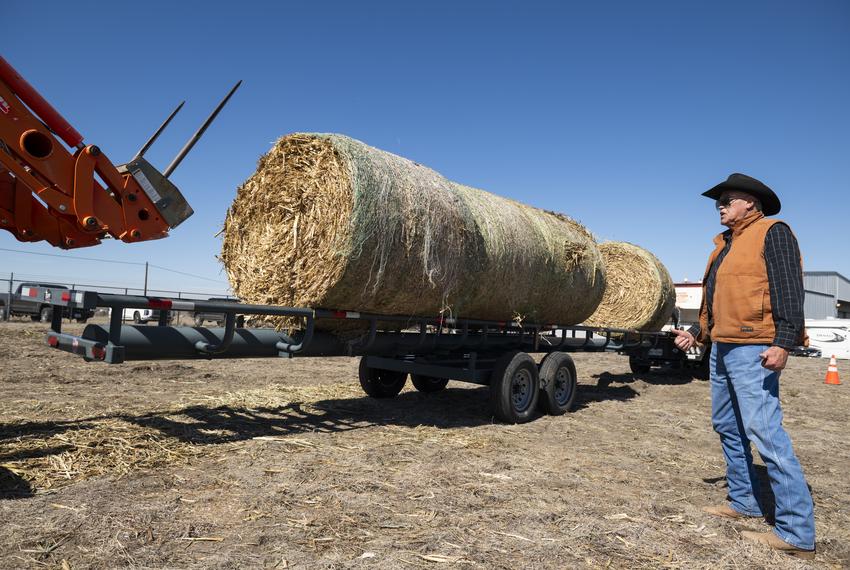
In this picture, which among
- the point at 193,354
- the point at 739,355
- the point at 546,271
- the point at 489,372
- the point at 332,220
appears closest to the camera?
the point at 739,355

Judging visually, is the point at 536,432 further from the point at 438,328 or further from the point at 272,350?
the point at 272,350

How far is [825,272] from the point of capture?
149 ft

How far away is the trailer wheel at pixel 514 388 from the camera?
6.67 m

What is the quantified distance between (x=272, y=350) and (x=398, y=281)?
4.33 ft

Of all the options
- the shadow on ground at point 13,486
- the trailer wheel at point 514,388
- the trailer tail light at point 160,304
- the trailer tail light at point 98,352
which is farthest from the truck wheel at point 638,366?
the shadow on ground at point 13,486

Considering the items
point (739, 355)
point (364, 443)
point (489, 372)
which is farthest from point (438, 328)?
point (739, 355)

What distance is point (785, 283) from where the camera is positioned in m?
3.31

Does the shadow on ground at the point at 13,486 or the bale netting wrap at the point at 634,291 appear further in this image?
the bale netting wrap at the point at 634,291

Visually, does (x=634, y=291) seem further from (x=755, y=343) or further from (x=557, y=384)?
(x=755, y=343)

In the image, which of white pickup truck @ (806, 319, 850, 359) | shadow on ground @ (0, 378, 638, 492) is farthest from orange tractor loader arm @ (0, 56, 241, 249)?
white pickup truck @ (806, 319, 850, 359)

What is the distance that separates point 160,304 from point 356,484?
1.95 m

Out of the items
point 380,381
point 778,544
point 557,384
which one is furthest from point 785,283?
point 380,381

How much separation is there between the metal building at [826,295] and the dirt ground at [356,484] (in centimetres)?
3929

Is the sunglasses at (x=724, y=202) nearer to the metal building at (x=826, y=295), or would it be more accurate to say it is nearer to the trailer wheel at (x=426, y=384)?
the trailer wheel at (x=426, y=384)
